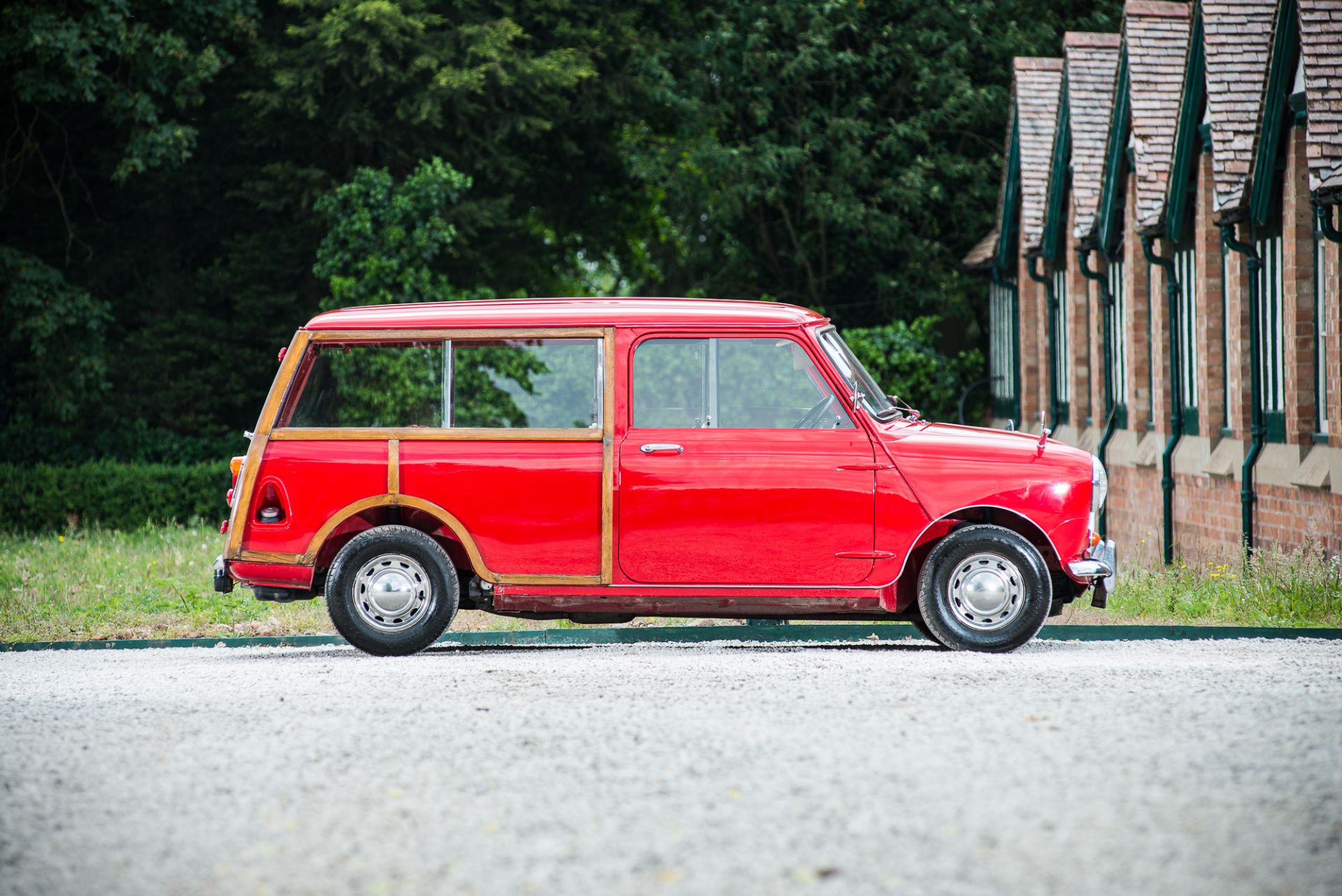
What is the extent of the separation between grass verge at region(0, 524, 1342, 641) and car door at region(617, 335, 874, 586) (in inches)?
110

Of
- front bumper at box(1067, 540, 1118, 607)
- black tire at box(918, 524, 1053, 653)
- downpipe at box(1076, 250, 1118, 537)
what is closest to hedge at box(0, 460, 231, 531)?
downpipe at box(1076, 250, 1118, 537)

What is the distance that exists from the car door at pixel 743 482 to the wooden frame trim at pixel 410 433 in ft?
1.92

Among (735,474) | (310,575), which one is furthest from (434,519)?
(735,474)

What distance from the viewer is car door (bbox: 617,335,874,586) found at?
9.46 metres

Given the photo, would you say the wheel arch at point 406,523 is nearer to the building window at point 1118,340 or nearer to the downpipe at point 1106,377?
the building window at point 1118,340

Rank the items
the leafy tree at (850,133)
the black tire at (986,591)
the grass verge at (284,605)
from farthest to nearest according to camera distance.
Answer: the leafy tree at (850,133) → the grass verge at (284,605) → the black tire at (986,591)

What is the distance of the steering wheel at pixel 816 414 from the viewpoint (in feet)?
31.4

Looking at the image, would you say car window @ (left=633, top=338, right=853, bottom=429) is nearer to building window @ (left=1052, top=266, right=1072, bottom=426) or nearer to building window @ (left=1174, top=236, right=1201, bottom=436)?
building window @ (left=1174, top=236, right=1201, bottom=436)

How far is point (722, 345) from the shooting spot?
31.7 feet

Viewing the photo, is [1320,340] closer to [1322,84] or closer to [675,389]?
[1322,84]

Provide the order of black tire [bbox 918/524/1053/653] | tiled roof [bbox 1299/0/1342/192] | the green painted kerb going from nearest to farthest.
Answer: black tire [bbox 918/524/1053/653], the green painted kerb, tiled roof [bbox 1299/0/1342/192]

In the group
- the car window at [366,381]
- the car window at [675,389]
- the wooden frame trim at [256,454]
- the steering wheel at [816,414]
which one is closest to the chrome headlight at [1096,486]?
the steering wheel at [816,414]

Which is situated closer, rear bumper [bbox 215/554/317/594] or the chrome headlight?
the chrome headlight

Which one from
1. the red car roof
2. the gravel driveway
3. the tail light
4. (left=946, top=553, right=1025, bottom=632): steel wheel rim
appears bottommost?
the gravel driveway
